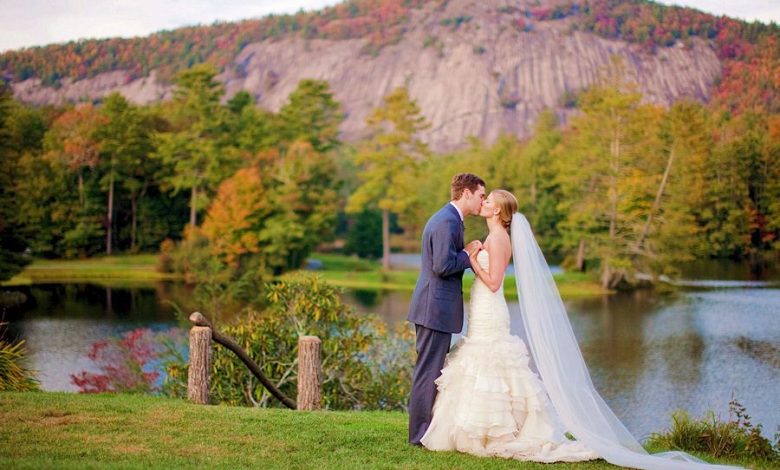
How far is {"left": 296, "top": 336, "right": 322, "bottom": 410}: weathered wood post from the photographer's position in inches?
356

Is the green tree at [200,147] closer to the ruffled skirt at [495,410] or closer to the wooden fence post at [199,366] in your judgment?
the wooden fence post at [199,366]

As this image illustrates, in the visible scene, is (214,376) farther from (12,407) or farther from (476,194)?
(476,194)

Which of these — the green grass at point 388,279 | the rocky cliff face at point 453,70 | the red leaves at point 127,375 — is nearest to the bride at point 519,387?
the red leaves at point 127,375

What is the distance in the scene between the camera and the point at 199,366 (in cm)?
877

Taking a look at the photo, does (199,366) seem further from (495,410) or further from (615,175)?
(615,175)

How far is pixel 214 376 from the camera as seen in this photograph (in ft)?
39.0

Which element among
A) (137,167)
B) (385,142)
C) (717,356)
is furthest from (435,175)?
(717,356)

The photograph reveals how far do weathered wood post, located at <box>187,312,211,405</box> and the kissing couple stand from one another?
2754 millimetres

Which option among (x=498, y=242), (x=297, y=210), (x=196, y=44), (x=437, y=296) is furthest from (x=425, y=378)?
(x=196, y=44)

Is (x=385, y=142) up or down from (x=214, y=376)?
up

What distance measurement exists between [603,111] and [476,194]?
30.2m

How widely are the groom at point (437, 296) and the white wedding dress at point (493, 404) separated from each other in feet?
0.39

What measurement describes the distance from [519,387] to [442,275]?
1.05 m

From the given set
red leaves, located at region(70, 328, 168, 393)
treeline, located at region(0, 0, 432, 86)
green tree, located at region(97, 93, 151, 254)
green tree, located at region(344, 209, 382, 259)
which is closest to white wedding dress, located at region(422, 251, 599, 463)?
red leaves, located at region(70, 328, 168, 393)
